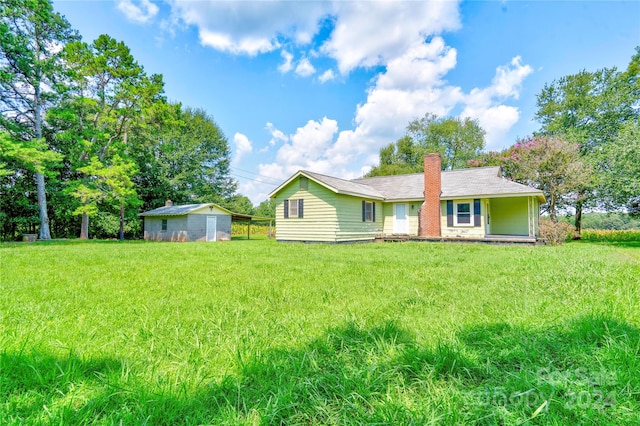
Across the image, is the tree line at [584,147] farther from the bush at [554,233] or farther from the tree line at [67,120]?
the tree line at [67,120]

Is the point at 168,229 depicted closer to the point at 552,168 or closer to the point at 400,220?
the point at 400,220

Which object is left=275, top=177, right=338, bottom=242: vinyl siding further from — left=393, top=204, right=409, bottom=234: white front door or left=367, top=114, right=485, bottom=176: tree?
left=367, top=114, right=485, bottom=176: tree

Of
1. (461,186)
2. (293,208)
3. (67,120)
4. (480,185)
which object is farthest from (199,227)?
(480,185)

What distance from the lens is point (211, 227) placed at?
853 inches

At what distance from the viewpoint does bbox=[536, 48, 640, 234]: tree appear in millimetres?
19031

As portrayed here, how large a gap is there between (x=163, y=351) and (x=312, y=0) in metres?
11.1

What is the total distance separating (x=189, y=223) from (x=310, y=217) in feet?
36.2

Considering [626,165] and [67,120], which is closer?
[626,165]

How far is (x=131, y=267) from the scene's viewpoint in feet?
21.9

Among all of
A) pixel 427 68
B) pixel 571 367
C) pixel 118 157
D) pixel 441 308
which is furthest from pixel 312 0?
pixel 118 157

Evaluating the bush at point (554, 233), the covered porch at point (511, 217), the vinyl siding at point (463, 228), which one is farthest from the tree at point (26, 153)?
the bush at point (554, 233)

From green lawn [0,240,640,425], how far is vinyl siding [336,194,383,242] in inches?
379

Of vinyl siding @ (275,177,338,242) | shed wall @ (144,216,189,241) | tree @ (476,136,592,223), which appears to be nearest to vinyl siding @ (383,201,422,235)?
vinyl siding @ (275,177,338,242)

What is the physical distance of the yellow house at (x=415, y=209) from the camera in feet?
45.7
